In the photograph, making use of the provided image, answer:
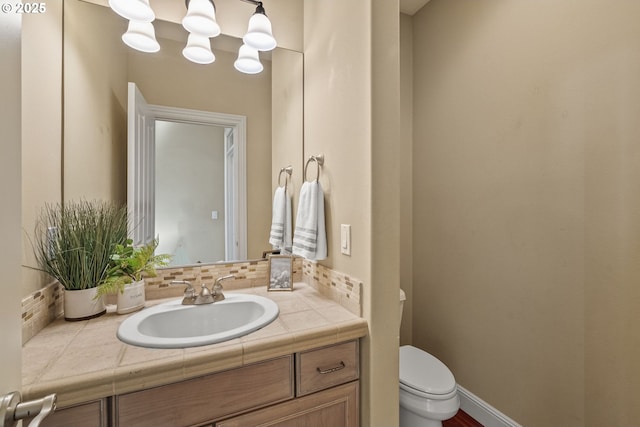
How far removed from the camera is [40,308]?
95 centimetres

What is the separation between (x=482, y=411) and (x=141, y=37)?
8.85 ft

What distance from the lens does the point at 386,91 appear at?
1.07 metres

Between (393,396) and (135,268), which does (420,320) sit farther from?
(135,268)

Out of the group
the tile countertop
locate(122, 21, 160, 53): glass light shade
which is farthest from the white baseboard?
locate(122, 21, 160, 53): glass light shade

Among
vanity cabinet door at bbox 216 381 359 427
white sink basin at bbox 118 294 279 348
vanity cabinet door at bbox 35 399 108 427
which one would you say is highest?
white sink basin at bbox 118 294 279 348

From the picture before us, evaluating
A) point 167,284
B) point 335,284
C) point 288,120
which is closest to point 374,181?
point 335,284

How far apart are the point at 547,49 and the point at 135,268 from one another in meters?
2.13

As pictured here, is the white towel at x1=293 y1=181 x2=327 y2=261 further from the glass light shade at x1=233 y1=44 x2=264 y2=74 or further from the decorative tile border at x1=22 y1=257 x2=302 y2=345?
the glass light shade at x1=233 y1=44 x2=264 y2=74

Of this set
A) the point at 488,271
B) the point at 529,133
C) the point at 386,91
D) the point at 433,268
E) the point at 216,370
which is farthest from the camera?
the point at 433,268

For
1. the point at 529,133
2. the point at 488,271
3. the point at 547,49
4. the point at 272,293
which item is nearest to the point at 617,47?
the point at 547,49

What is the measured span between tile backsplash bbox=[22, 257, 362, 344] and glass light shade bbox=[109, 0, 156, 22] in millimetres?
1113

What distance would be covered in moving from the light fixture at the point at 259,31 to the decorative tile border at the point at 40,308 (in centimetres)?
136

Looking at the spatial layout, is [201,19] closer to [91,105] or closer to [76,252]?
[91,105]

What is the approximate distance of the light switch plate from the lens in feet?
3.92
